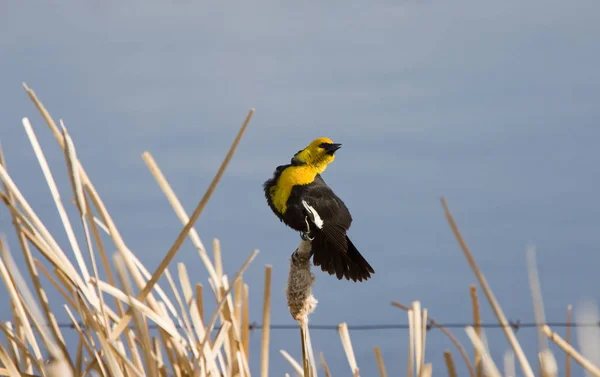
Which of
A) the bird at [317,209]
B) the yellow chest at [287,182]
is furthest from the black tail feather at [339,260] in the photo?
the yellow chest at [287,182]

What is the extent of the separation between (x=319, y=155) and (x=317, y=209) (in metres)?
0.18

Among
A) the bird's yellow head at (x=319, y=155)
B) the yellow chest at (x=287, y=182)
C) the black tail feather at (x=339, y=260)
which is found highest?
the bird's yellow head at (x=319, y=155)

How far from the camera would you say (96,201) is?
4.22ft

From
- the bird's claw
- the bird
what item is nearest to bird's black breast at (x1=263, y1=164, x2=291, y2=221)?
the bird

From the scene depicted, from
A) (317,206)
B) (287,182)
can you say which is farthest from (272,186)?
(317,206)

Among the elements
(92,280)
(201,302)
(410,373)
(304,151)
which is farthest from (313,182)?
(92,280)

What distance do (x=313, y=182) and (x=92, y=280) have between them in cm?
77

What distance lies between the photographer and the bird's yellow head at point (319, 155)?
1.92m

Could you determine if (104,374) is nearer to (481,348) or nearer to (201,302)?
(201,302)

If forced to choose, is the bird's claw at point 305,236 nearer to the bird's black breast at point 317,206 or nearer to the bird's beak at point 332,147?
the bird's black breast at point 317,206

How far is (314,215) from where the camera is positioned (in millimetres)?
1789

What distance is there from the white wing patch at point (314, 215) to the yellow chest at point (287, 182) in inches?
3.2

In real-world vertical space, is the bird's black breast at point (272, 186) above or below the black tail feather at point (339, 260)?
above

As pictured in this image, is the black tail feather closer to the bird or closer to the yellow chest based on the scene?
the bird
